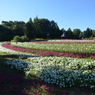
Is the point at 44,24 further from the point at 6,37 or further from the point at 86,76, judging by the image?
the point at 86,76

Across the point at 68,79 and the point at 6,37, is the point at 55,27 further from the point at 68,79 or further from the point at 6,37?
the point at 68,79

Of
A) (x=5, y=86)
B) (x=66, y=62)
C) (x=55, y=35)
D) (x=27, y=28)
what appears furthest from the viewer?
(x=55, y=35)

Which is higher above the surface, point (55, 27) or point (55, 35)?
point (55, 27)

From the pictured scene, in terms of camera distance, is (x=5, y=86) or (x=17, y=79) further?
(x=17, y=79)

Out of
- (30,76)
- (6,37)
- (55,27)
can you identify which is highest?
(55,27)

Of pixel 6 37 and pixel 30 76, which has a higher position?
pixel 6 37

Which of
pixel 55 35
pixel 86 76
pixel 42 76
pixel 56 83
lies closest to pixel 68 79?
pixel 56 83

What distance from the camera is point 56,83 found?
180 inches

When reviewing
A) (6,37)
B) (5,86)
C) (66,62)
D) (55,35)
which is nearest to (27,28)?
(6,37)

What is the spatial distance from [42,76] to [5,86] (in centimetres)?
166

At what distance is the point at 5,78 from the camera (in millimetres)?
5199

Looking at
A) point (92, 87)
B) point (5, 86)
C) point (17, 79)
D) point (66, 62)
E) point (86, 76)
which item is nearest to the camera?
point (92, 87)

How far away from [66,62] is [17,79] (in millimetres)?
3746

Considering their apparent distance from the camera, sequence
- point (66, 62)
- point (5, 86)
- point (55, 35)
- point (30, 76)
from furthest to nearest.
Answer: point (55, 35)
point (66, 62)
point (30, 76)
point (5, 86)
